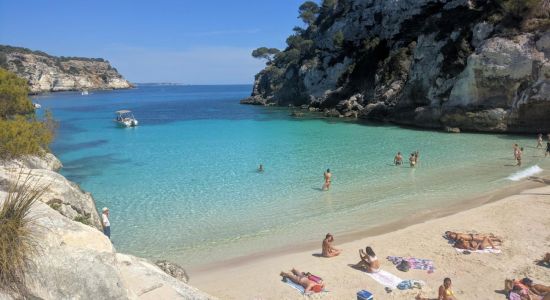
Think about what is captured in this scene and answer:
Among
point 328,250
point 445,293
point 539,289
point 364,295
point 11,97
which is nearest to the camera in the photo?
point 445,293

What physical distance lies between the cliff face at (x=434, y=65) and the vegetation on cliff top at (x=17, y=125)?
1220 inches

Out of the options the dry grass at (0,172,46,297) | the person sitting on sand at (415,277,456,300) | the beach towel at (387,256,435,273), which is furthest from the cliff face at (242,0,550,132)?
the dry grass at (0,172,46,297)

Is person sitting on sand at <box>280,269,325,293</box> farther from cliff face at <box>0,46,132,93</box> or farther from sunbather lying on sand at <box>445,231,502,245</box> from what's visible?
cliff face at <box>0,46,132,93</box>

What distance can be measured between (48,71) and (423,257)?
170191 mm

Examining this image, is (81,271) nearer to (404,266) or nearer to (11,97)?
(404,266)

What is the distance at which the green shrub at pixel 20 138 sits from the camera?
50.5ft

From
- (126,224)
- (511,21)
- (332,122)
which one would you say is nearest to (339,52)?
(332,122)

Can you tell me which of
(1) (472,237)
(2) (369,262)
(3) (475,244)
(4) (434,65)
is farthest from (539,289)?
(4) (434,65)

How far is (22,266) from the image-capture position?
4902 millimetres

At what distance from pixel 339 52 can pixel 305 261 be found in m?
51.2

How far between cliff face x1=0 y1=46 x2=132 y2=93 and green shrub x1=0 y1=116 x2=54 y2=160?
4771 inches

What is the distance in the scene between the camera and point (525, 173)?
2016cm

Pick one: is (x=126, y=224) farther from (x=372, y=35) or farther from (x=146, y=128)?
(x=372, y=35)

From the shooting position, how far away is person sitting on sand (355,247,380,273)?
1052 cm
